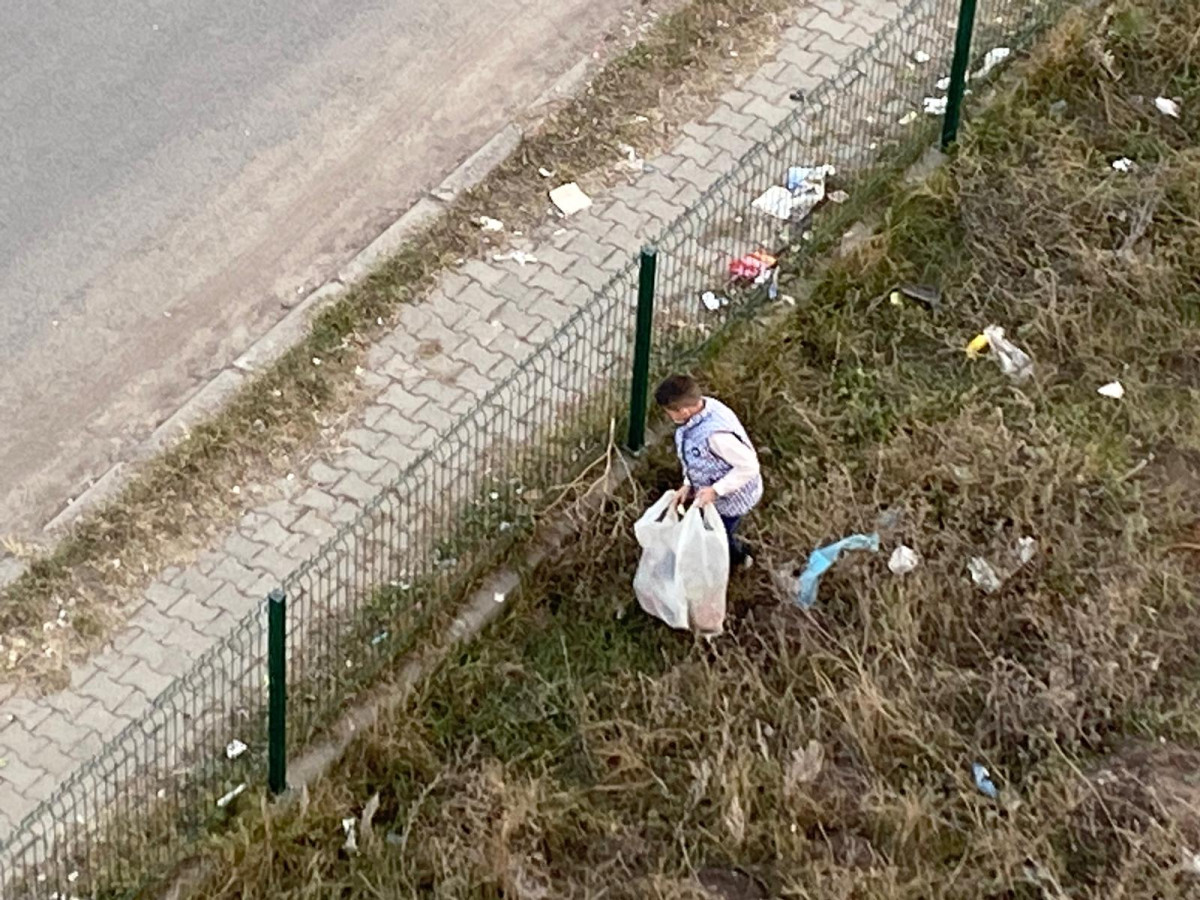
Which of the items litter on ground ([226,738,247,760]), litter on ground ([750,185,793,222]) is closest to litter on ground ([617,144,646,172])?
litter on ground ([750,185,793,222])

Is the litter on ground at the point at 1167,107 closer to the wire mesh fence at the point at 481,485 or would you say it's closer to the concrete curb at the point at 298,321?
the wire mesh fence at the point at 481,485

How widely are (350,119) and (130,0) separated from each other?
5.03 ft

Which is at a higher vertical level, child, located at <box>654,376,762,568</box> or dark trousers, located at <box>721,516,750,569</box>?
child, located at <box>654,376,762,568</box>

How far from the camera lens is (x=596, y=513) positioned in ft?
23.5

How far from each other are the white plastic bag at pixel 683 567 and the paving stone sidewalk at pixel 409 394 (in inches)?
48.9

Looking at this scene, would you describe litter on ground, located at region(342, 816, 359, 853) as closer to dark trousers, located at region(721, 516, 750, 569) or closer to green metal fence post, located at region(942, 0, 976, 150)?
dark trousers, located at region(721, 516, 750, 569)

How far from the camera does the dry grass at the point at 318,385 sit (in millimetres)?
6898

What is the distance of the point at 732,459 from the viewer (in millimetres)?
6668

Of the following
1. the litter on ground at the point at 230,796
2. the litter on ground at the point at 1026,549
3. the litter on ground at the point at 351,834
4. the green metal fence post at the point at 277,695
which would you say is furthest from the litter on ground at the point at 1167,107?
the litter on ground at the point at 230,796

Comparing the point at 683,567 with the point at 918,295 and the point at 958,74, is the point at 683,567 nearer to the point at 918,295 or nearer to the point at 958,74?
the point at 918,295

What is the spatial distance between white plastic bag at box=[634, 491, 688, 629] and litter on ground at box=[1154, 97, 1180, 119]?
383cm

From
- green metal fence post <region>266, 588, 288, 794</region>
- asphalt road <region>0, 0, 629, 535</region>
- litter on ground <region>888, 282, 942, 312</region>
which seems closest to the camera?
green metal fence post <region>266, 588, 288, 794</region>

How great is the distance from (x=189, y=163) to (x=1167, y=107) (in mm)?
4746

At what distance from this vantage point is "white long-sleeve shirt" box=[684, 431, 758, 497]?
6656mm
